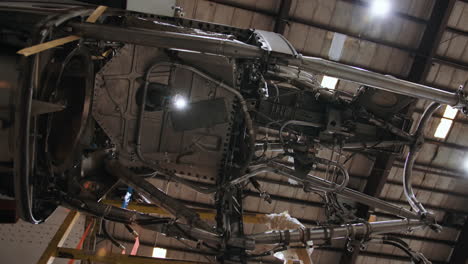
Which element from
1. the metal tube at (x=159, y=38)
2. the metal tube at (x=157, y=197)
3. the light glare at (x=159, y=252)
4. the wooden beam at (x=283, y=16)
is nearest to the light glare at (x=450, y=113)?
the wooden beam at (x=283, y=16)

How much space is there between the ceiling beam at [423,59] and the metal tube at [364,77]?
11.1ft

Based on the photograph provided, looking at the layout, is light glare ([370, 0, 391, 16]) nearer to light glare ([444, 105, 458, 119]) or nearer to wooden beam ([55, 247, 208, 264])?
light glare ([444, 105, 458, 119])

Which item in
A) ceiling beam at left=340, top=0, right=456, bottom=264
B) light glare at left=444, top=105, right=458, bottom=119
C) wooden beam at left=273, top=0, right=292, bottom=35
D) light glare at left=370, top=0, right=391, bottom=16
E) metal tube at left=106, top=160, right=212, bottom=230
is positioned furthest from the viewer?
light glare at left=444, top=105, right=458, bottom=119

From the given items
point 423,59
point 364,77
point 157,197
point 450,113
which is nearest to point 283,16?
point 423,59

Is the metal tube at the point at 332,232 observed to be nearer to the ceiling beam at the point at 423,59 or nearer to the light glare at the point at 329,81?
the ceiling beam at the point at 423,59

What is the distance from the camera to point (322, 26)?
242 inches

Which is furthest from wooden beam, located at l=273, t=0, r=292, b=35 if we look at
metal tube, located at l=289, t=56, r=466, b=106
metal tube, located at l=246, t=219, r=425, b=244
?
metal tube, located at l=246, t=219, r=425, b=244

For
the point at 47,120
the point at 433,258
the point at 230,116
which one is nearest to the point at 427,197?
the point at 433,258

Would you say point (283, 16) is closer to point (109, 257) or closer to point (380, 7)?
point (380, 7)

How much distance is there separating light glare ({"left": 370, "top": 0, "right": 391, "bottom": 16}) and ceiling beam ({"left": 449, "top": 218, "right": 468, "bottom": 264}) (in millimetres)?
5651

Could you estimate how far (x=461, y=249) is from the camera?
7.56 metres

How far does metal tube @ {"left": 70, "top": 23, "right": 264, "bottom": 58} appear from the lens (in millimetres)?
2418

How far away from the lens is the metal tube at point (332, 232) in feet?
9.96

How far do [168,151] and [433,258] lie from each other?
327 inches
